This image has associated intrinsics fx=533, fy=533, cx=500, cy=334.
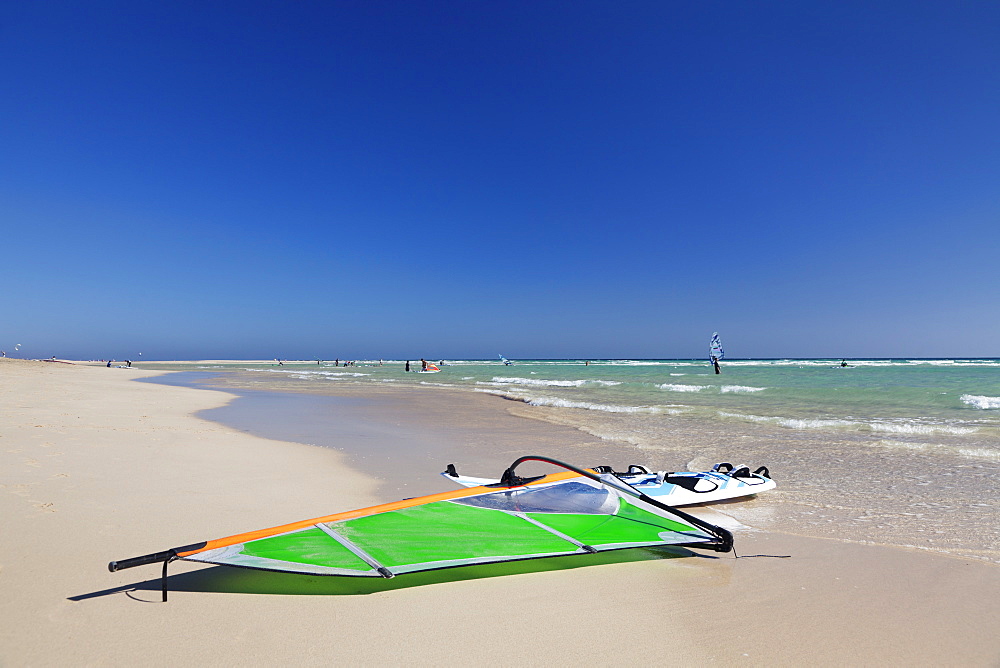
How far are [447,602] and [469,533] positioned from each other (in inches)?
23.3

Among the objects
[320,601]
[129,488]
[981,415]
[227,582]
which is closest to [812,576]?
[320,601]

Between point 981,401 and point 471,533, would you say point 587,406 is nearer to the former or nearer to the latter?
point 981,401

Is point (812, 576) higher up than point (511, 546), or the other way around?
point (511, 546)

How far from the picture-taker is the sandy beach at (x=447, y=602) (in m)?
2.44

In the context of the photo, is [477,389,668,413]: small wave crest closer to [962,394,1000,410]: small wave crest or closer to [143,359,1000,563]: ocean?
[143,359,1000,563]: ocean

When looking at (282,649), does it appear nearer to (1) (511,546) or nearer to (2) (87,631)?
(2) (87,631)

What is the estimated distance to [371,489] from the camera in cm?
558

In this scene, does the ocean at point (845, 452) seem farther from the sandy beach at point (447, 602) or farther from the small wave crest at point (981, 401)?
the sandy beach at point (447, 602)

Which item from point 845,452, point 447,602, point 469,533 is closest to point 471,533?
point 469,533

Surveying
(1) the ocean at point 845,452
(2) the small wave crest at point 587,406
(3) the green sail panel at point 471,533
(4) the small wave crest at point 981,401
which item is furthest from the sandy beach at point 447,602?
(4) the small wave crest at point 981,401

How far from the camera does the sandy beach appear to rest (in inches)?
96.0

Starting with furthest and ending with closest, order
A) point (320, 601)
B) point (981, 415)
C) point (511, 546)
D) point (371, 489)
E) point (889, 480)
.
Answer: point (981, 415) → point (889, 480) → point (371, 489) → point (511, 546) → point (320, 601)

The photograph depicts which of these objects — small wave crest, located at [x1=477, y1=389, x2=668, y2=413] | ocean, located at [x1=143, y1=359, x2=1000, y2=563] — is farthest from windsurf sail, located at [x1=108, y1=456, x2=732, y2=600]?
small wave crest, located at [x1=477, y1=389, x2=668, y2=413]

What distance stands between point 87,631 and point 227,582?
25.3 inches
